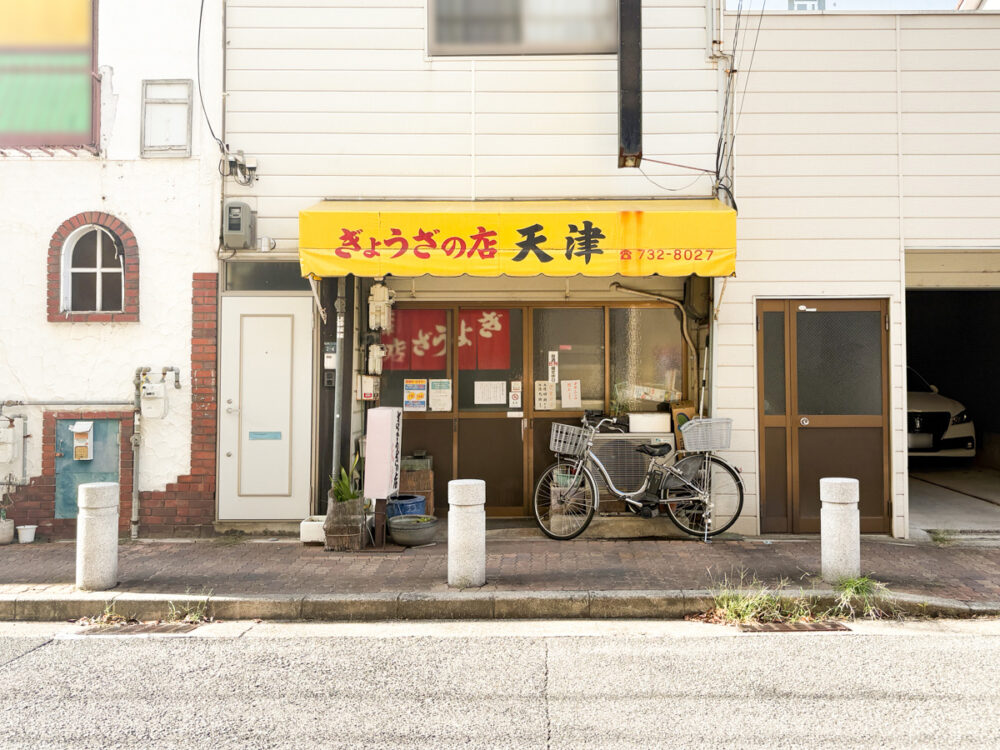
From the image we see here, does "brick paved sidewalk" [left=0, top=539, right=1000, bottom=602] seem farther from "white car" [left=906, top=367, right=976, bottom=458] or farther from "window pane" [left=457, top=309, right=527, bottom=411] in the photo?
"white car" [left=906, top=367, right=976, bottom=458]

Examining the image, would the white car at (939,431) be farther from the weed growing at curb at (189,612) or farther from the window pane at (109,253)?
the window pane at (109,253)

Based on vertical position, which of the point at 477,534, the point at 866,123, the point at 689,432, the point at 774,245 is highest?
the point at 866,123

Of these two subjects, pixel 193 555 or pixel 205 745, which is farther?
pixel 193 555

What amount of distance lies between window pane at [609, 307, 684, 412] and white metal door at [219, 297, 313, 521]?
371 cm

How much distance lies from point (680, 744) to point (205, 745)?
2410 millimetres

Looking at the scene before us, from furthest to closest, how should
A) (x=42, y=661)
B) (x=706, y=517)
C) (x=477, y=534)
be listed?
(x=706, y=517) < (x=477, y=534) < (x=42, y=661)

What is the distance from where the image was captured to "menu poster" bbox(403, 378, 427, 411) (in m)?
9.67

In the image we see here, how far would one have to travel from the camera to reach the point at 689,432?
27.1 ft

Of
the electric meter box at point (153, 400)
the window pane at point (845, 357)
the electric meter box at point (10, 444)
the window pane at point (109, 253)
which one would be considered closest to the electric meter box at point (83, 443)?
the electric meter box at point (10, 444)

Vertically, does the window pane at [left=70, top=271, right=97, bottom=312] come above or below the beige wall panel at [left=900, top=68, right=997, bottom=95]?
below

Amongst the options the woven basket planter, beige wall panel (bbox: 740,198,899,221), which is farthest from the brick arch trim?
beige wall panel (bbox: 740,198,899,221)

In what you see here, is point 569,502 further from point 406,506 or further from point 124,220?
point 124,220

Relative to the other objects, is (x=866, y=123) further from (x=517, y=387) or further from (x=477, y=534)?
(x=477, y=534)

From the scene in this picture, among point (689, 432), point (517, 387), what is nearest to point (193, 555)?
point (517, 387)
